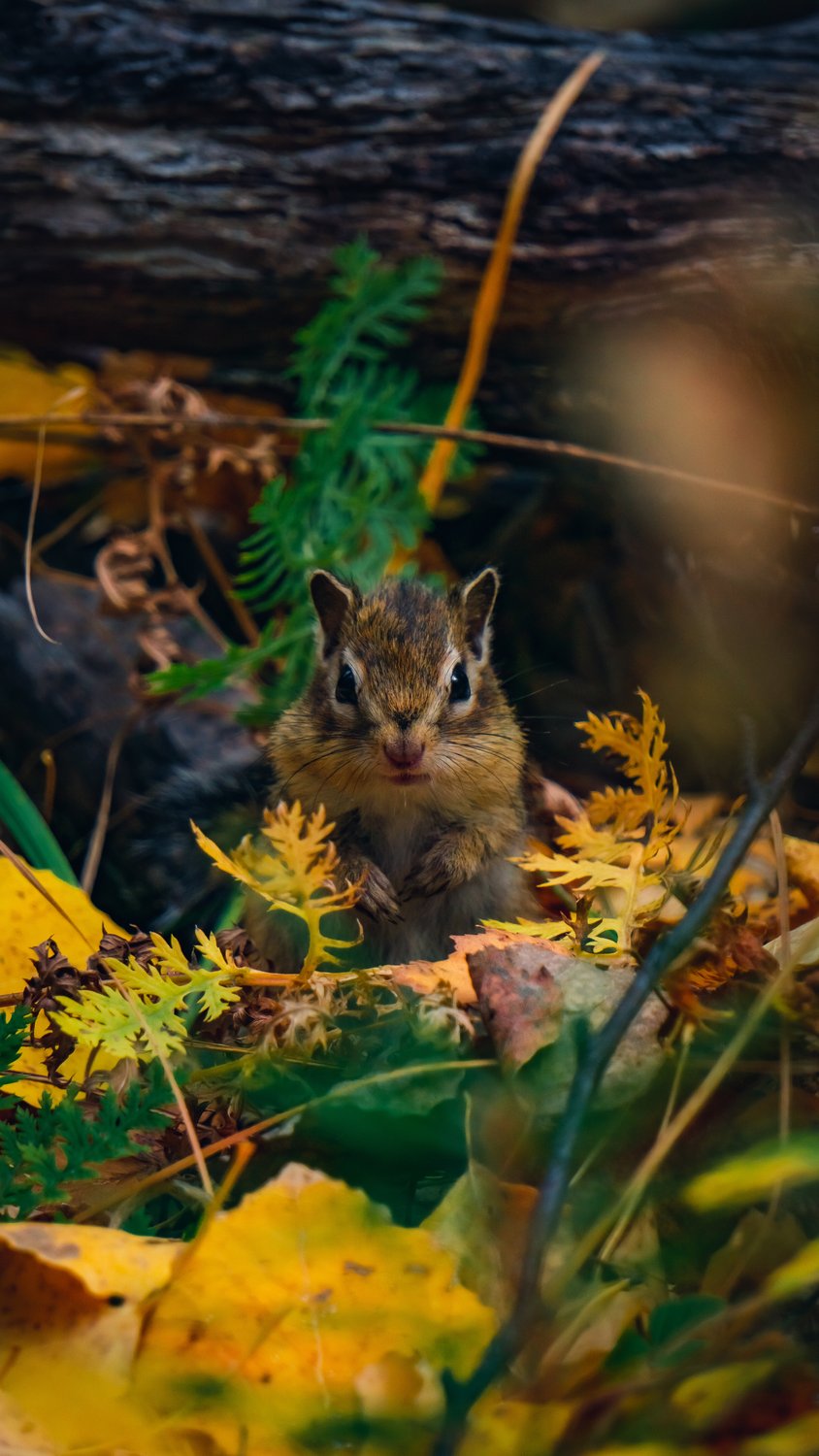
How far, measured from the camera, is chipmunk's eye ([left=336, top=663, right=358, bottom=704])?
116 inches

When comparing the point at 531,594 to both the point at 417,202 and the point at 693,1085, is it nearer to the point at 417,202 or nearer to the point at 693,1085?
the point at 417,202

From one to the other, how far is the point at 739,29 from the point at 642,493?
191 cm

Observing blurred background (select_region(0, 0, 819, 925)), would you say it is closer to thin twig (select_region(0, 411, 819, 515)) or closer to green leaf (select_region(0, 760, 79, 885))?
thin twig (select_region(0, 411, 819, 515))

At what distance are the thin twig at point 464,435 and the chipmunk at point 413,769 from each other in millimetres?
534

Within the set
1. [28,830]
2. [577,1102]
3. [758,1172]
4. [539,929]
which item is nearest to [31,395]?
[28,830]

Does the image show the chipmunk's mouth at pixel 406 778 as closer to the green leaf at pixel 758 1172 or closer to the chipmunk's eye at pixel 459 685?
the chipmunk's eye at pixel 459 685

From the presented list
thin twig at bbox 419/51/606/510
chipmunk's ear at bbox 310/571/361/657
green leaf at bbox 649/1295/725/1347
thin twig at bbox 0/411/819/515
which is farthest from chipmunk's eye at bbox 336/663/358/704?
green leaf at bbox 649/1295/725/1347

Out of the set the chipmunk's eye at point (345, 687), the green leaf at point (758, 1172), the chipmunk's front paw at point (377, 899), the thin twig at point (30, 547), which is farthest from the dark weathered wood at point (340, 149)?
the green leaf at point (758, 1172)

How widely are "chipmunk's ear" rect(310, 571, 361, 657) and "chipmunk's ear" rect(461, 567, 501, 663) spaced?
0.26 metres

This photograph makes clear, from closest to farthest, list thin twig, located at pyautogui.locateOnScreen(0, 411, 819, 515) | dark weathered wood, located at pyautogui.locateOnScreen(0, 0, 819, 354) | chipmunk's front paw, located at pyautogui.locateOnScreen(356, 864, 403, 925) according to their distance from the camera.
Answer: chipmunk's front paw, located at pyautogui.locateOnScreen(356, 864, 403, 925) → thin twig, located at pyautogui.locateOnScreen(0, 411, 819, 515) → dark weathered wood, located at pyautogui.locateOnScreen(0, 0, 819, 354)

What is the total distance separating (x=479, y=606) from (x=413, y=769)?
581mm

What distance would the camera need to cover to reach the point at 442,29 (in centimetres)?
392

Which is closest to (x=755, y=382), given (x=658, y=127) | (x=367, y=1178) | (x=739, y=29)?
(x=658, y=127)

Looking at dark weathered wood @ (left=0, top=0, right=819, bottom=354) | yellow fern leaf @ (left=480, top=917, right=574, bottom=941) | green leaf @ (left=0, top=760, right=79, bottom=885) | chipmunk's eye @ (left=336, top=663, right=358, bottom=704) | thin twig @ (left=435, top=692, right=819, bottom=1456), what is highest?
dark weathered wood @ (left=0, top=0, right=819, bottom=354)
